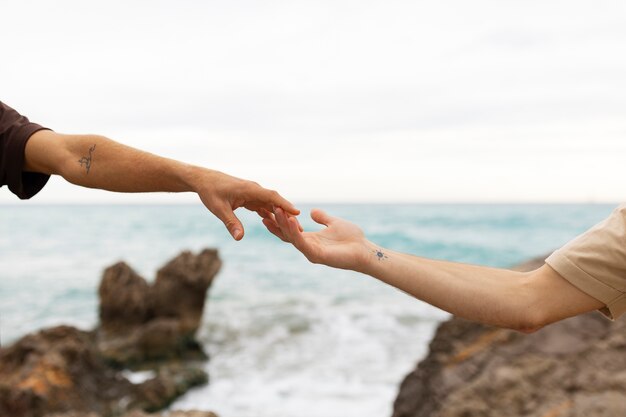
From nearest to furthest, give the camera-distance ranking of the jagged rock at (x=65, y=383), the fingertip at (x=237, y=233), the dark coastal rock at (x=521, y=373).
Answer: the fingertip at (x=237, y=233)
the dark coastal rock at (x=521, y=373)
the jagged rock at (x=65, y=383)

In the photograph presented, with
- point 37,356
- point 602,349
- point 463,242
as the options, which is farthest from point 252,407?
point 463,242

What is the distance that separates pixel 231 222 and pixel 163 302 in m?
9.88

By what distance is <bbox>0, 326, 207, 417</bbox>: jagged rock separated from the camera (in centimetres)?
626

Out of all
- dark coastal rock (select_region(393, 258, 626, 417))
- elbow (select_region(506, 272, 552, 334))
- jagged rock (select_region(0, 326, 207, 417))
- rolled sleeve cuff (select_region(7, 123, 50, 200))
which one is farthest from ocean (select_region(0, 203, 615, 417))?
elbow (select_region(506, 272, 552, 334))

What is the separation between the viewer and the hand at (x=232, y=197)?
2291mm

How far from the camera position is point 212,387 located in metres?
9.69

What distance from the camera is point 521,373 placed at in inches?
173

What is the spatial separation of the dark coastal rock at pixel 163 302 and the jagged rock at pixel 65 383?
227 cm

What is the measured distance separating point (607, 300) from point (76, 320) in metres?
A: 16.6

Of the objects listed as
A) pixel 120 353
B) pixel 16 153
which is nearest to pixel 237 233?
pixel 16 153

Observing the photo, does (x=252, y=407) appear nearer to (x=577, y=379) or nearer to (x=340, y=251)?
(x=577, y=379)

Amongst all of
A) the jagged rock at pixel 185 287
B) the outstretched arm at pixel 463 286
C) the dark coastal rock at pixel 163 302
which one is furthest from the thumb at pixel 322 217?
the jagged rock at pixel 185 287

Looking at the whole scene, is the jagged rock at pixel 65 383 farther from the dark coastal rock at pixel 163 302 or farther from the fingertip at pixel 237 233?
the fingertip at pixel 237 233

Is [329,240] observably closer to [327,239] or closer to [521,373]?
[327,239]
